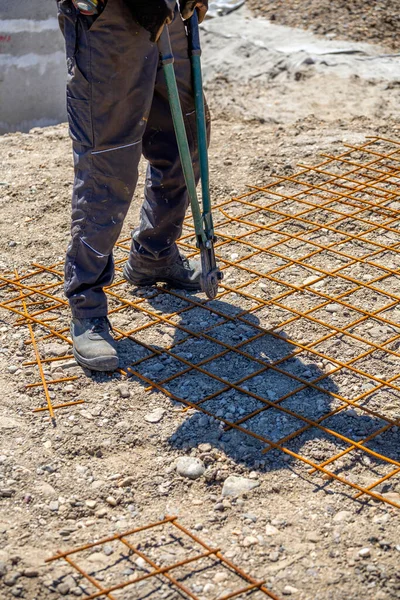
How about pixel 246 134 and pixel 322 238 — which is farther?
pixel 246 134

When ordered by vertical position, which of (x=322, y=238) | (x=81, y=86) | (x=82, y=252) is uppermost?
(x=81, y=86)

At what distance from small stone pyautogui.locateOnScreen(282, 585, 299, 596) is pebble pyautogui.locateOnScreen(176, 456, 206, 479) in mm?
479

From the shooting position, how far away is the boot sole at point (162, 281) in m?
3.23

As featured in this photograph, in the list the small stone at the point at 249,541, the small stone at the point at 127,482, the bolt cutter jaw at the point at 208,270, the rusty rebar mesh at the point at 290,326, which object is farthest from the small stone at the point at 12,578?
the bolt cutter jaw at the point at 208,270

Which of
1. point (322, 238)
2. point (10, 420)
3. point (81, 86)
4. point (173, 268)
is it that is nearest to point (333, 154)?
point (322, 238)

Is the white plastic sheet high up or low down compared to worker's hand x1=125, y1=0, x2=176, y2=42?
down

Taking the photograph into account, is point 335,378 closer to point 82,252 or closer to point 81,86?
point 82,252

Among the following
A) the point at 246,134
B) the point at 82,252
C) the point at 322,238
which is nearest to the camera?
the point at 82,252

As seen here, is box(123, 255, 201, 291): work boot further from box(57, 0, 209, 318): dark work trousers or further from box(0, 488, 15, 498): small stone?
box(0, 488, 15, 498): small stone

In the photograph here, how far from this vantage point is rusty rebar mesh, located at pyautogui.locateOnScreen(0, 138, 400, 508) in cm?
250

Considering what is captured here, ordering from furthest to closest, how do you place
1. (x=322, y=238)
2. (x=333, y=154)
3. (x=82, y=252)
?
1. (x=333, y=154)
2. (x=322, y=238)
3. (x=82, y=252)


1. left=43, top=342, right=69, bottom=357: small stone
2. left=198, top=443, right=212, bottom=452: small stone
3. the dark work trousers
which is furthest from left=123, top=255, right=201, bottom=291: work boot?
left=198, top=443, right=212, bottom=452: small stone

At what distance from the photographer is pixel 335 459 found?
93.4 inches

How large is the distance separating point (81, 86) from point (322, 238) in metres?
1.57
